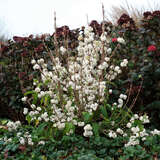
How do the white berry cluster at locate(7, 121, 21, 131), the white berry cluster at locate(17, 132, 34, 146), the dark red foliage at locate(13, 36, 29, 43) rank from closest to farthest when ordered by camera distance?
the white berry cluster at locate(17, 132, 34, 146) → the white berry cluster at locate(7, 121, 21, 131) → the dark red foliage at locate(13, 36, 29, 43)

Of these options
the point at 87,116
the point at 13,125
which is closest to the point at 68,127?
the point at 87,116

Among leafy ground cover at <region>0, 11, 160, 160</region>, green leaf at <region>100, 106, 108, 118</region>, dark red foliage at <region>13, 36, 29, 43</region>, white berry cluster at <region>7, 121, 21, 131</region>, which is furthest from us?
dark red foliage at <region>13, 36, 29, 43</region>

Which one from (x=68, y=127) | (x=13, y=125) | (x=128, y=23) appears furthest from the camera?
(x=128, y=23)

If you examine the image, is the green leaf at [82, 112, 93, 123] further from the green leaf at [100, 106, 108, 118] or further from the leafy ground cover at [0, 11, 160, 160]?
the green leaf at [100, 106, 108, 118]

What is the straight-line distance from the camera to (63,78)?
3.87 m

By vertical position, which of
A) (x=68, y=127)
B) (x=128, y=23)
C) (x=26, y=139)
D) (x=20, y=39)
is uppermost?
(x=20, y=39)

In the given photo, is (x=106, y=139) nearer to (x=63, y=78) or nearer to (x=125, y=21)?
(x=63, y=78)

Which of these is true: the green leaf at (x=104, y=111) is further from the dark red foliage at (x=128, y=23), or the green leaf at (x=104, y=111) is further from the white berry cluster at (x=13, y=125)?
the dark red foliage at (x=128, y=23)

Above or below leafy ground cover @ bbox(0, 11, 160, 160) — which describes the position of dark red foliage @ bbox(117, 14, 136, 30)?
above

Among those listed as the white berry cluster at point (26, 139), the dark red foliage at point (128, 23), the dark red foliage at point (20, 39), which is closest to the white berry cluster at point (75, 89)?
the white berry cluster at point (26, 139)

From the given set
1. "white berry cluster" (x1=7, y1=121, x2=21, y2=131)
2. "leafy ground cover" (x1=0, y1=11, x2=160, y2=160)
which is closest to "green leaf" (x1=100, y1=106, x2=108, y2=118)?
"leafy ground cover" (x1=0, y1=11, x2=160, y2=160)

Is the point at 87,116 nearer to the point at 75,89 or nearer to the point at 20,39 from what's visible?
the point at 75,89

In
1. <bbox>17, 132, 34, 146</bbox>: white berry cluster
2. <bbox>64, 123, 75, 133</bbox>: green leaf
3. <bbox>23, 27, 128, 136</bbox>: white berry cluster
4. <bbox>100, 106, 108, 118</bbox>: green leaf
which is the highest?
<bbox>23, 27, 128, 136</bbox>: white berry cluster

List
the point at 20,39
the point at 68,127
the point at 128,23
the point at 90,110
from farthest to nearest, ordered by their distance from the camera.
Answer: the point at 20,39 → the point at 128,23 → the point at 90,110 → the point at 68,127
